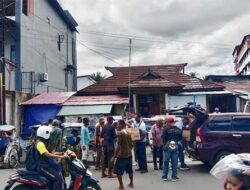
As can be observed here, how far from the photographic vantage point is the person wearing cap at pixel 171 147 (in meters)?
11.5

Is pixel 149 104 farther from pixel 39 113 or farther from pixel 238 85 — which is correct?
pixel 238 85

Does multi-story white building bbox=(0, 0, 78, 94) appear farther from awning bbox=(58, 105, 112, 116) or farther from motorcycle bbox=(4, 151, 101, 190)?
motorcycle bbox=(4, 151, 101, 190)

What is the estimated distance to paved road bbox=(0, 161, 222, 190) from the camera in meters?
10.6

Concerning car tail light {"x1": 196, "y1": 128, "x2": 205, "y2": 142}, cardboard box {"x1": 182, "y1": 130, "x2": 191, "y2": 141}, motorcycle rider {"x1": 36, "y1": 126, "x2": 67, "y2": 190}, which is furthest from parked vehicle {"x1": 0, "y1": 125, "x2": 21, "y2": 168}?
motorcycle rider {"x1": 36, "y1": 126, "x2": 67, "y2": 190}

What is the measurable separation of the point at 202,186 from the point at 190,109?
9.82 ft

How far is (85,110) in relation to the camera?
2262 centimetres

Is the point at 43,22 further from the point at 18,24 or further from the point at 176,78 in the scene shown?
the point at 176,78

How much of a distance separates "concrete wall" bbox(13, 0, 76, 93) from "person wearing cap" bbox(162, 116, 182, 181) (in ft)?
51.5

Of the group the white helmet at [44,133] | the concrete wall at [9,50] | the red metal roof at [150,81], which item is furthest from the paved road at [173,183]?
the red metal roof at [150,81]

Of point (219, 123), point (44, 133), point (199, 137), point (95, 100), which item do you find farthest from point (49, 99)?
point (44, 133)

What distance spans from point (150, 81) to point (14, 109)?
8.59 meters

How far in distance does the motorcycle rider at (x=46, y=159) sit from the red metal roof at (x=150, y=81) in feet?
59.1

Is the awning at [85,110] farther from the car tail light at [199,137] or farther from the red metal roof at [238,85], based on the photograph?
the red metal roof at [238,85]

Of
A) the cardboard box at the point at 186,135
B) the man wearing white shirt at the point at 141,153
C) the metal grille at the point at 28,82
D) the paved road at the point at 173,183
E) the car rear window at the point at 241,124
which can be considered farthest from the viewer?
the metal grille at the point at 28,82
